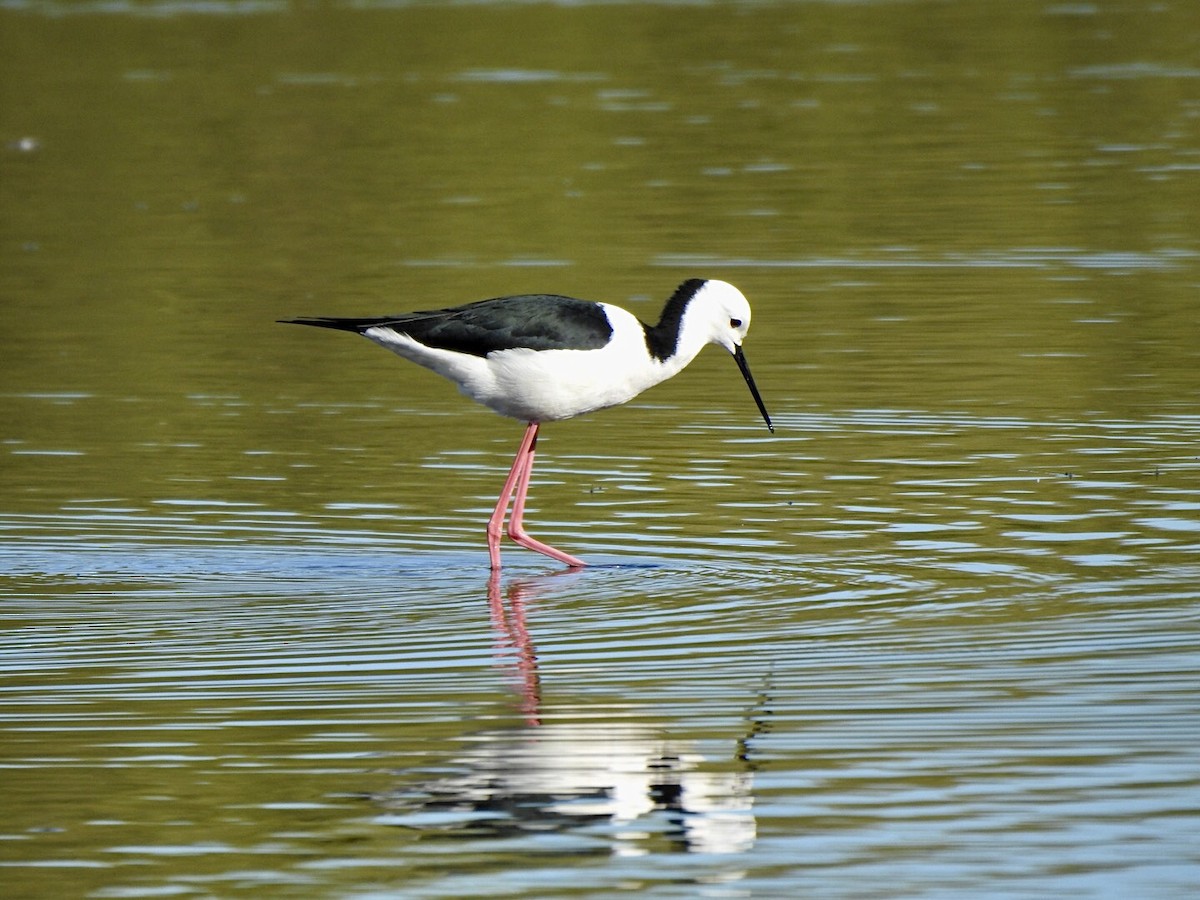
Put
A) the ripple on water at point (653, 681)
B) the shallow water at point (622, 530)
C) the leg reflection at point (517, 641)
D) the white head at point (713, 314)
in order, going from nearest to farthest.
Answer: the ripple on water at point (653, 681) → the shallow water at point (622, 530) → the leg reflection at point (517, 641) → the white head at point (713, 314)

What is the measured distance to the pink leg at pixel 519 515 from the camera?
1067 cm

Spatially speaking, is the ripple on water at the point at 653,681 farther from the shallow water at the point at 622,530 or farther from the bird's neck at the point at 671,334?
the bird's neck at the point at 671,334

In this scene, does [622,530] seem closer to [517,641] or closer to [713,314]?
[713,314]

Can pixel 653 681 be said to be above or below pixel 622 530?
below

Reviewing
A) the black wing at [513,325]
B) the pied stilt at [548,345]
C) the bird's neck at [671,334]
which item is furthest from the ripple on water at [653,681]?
the black wing at [513,325]

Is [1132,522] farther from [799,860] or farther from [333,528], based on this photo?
[799,860]

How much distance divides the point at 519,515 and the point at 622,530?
1.55 feet

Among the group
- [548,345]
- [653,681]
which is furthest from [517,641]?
[548,345]

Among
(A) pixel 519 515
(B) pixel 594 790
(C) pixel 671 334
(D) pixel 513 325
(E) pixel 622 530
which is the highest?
Result: (D) pixel 513 325

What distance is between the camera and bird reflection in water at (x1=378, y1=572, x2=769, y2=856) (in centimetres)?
661

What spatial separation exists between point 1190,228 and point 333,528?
10855 mm

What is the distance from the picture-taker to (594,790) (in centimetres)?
700

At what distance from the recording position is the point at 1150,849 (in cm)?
631

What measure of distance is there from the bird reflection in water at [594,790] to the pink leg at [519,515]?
9.08ft
